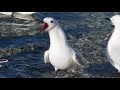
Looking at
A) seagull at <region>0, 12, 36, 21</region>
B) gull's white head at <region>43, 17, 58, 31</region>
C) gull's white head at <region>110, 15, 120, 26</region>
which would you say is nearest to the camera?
gull's white head at <region>43, 17, 58, 31</region>

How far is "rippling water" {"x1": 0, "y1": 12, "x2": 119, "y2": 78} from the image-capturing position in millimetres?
3172

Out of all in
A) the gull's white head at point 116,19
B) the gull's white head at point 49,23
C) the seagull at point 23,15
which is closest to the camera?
the gull's white head at point 49,23

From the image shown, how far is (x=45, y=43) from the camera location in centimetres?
342

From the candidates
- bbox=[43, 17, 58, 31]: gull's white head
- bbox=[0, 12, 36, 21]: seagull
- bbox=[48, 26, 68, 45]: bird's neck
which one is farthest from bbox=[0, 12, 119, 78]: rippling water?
bbox=[43, 17, 58, 31]: gull's white head

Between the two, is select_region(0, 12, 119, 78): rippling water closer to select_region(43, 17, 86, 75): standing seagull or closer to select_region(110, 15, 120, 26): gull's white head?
select_region(43, 17, 86, 75): standing seagull

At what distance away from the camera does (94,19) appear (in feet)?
11.9

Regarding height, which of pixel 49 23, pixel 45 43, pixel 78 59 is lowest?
pixel 78 59

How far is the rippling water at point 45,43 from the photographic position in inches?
125

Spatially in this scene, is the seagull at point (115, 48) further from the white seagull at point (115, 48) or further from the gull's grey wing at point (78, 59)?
the gull's grey wing at point (78, 59)

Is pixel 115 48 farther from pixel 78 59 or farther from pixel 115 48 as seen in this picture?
pixel 78 59

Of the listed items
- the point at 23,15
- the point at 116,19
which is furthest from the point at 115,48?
the point at 23,15

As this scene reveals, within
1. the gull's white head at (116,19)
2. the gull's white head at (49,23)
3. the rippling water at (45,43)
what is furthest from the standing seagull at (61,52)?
the gull's white head at (116,19)
